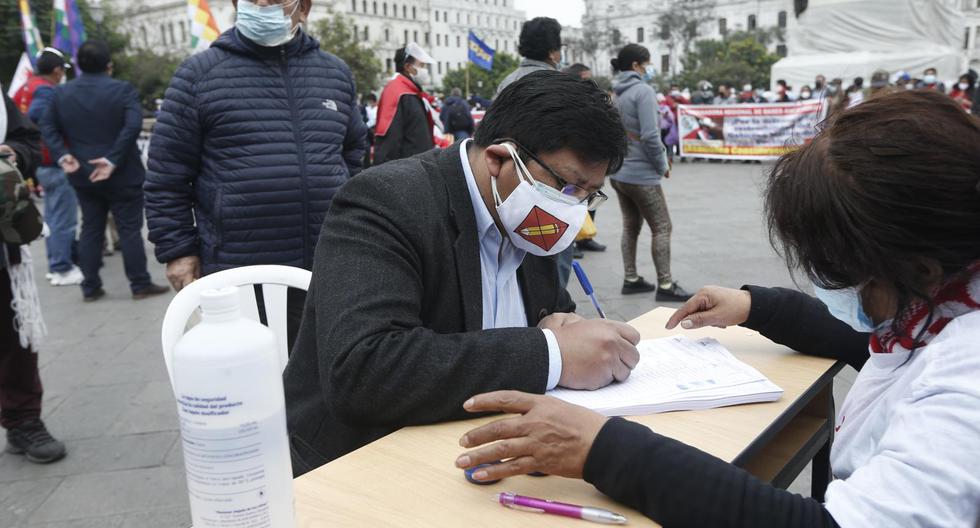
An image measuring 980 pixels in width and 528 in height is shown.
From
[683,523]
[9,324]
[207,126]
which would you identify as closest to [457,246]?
[683,523]

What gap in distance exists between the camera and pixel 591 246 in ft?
23.6

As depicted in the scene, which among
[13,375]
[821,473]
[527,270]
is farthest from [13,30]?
[821,473]

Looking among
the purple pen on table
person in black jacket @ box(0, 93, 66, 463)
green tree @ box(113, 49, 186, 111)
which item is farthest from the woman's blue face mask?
green tree @ box(113, 49, 186, 111)

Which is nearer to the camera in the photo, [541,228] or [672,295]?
[541,228]

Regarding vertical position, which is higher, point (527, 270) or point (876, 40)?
point (876, 40)


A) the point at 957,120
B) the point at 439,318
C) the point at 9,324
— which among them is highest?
the point at 957,120

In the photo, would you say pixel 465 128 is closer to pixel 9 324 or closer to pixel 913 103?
pixel 9 324

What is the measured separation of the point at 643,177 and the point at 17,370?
12.8ft

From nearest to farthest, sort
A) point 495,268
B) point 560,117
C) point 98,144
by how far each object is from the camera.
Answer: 1. point 560,117
2. point 495,268
3. point 98,144

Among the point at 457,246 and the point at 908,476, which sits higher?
the point at 457,246

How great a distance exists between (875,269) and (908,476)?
11.7 inches

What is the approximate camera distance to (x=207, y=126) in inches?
107

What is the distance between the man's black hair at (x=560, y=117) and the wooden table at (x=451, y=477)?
615 mm

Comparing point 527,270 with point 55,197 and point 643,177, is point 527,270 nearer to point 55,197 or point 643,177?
point 643,177
